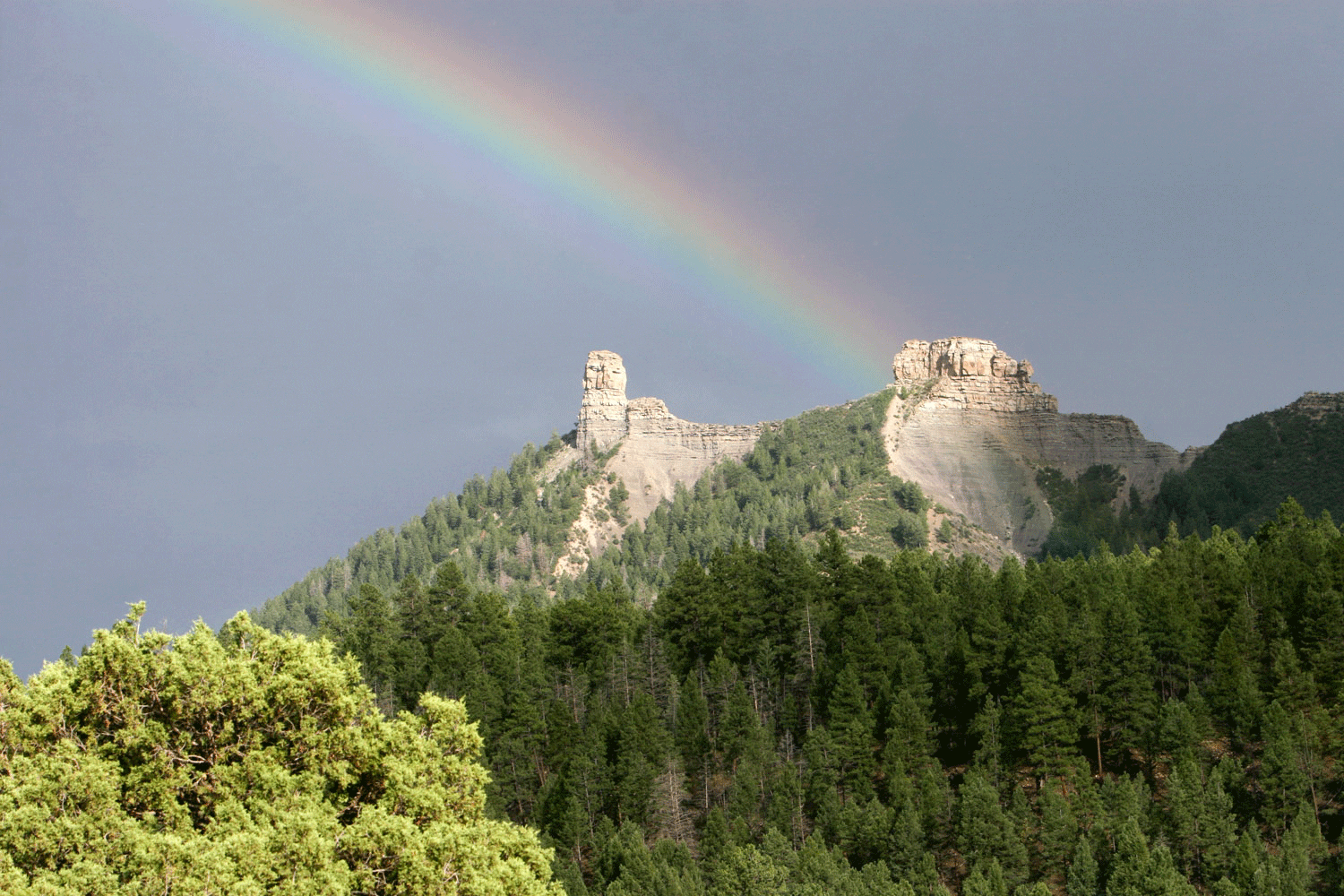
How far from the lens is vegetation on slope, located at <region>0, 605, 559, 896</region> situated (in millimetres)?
25484

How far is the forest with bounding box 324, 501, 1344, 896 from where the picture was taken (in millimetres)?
60281

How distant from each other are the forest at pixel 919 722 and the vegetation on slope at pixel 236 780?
2215 centimetres

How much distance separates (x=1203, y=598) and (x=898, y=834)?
1201 inches

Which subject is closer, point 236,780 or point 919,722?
point 236,780

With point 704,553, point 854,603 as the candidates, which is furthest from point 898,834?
point 704,553

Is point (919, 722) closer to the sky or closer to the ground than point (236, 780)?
closer to the sky

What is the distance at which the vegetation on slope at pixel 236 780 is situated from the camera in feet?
83.6

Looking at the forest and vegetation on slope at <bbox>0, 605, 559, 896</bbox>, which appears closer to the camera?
vegetation on slope at <bbox>0, 605, 559, 896</bbox>

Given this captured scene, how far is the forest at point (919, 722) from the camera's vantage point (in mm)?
60281

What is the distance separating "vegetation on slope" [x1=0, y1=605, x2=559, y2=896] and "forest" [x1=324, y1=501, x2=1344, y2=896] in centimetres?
2215

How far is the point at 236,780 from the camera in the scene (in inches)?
1121

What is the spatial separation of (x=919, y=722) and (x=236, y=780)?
161 feet

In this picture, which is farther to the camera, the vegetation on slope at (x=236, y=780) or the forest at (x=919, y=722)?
the forest at (x=919, y=722)

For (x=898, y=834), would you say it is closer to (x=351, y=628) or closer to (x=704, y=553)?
(x=351, y=628)
